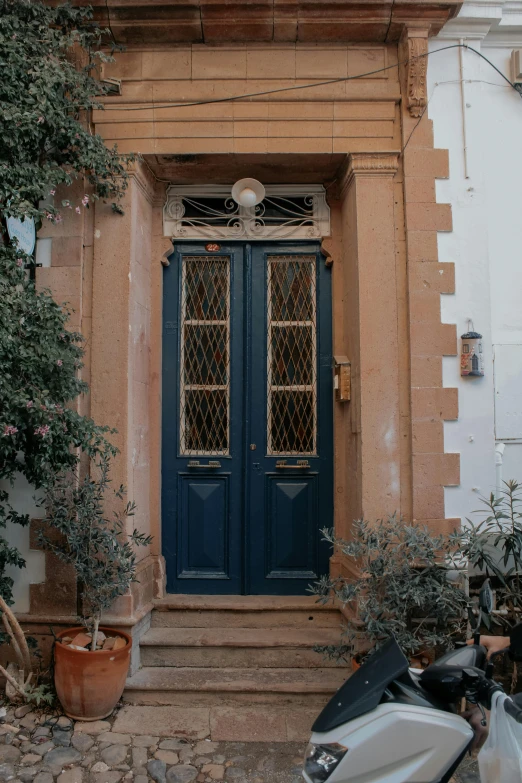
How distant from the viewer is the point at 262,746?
3699 millimetres

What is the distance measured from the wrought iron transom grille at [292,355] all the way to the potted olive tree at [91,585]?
1421mm

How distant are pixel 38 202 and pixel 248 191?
1564mm

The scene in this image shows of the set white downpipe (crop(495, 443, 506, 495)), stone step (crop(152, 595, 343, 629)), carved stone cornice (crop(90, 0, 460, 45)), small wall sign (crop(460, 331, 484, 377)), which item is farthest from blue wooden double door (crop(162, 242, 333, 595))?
carved stone cornice (crop(90, 0, 460, 45))

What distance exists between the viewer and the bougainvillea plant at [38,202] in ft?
12.1

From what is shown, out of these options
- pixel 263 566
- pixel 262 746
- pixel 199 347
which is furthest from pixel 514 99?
pixel 262 746

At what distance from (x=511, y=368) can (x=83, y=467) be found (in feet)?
10.5

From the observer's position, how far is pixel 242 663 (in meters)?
4.36

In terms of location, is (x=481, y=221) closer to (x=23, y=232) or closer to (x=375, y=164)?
(x=375, y=164)

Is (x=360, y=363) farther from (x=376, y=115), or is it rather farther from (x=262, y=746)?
(x=262, y=746)

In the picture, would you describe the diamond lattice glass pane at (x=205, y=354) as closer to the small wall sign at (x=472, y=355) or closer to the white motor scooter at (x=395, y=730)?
the small wall sign at (x=472, y=355)

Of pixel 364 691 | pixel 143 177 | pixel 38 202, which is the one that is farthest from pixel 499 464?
pixel 38 202

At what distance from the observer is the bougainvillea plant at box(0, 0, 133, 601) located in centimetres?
369

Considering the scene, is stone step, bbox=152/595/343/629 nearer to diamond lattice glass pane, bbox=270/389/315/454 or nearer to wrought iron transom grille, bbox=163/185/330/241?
diamond lattice glass pane, bbox=270/389/315/454

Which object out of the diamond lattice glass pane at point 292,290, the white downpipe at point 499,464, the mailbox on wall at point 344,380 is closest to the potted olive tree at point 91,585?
the mailbox on wall at point 344,380
